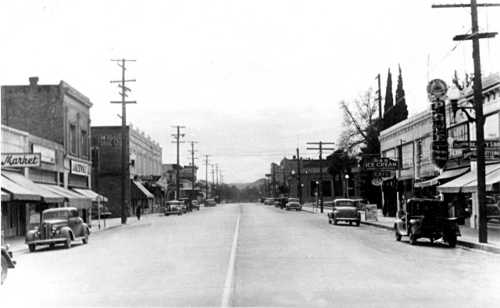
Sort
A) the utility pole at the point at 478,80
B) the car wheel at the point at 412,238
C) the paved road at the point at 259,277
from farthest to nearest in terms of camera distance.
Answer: the car wheel at the point at 412,238
the utility pole at the point at 478,80
the paved road at the point at 259,277

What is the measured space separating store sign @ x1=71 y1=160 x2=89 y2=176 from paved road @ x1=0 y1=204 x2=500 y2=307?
24.0 metres

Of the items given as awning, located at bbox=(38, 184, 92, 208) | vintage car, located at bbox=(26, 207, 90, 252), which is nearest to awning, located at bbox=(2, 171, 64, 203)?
awning, located at bbox=(38, 184, 92, 208)

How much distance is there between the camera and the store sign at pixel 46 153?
3732 centimetres

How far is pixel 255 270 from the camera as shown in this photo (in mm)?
15188

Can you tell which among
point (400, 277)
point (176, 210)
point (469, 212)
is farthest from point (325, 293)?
point (176, 210)

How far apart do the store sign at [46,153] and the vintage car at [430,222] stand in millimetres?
21466

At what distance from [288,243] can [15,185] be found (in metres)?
13.3

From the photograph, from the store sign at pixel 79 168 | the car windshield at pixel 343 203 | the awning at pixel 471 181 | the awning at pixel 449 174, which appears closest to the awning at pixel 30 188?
the store sign at pixel 79 168

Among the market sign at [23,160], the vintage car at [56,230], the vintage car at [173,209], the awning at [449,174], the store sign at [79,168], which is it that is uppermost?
the store sign at [79,168]

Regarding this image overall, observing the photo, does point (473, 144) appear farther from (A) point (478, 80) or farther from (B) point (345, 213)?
(B) point (345, 213)

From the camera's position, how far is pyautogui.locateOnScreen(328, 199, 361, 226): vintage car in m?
40.8

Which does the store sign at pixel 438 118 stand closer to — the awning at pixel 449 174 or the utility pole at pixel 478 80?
the awning at pixel 449 174

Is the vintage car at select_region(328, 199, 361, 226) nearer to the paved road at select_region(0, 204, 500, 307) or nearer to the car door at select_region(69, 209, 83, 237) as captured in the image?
the paved road at select_region(0, 204, 500, 307)

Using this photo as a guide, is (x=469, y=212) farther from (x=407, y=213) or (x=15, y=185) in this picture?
(x=15, y=185)
